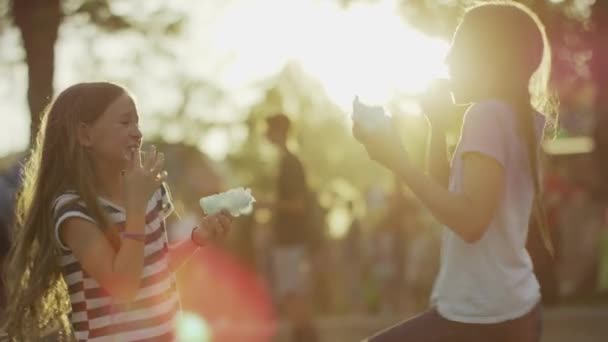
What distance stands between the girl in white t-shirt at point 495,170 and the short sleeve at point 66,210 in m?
1.00

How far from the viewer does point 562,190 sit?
17578mm

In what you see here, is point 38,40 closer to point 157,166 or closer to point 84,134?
point 84,134

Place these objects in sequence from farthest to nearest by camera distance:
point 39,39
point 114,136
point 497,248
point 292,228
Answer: point 39,39 → point 292,228 → point 114,136 → point 497,248

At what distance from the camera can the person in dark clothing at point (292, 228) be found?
1057 centimetres

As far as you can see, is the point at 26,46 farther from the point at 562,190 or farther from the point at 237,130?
the point at 237,130

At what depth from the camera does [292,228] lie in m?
10.7

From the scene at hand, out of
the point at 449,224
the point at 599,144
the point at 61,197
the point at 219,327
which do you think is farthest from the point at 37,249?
the point at 599,144

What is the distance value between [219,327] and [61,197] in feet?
30.7

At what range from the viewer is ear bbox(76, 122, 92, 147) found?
422 centimetres

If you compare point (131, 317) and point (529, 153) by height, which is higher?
point (529, 153)

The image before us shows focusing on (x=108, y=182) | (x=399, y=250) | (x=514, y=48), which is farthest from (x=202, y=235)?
(x=399, y=250)

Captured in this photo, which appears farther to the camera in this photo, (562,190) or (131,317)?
(562,190)

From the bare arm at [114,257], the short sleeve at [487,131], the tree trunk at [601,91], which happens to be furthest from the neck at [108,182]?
the tree trunk at [601,91]

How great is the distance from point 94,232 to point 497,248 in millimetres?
1117
